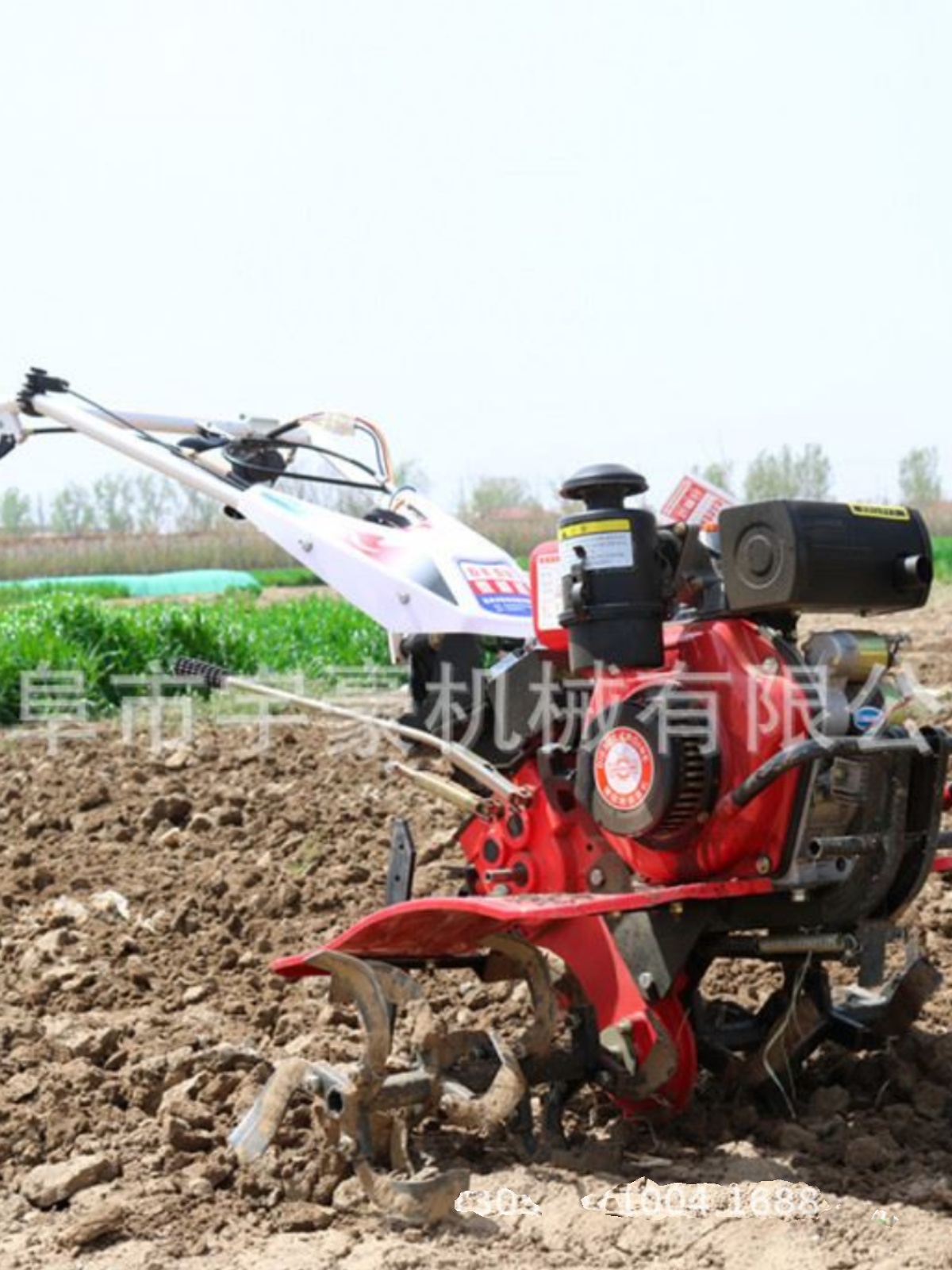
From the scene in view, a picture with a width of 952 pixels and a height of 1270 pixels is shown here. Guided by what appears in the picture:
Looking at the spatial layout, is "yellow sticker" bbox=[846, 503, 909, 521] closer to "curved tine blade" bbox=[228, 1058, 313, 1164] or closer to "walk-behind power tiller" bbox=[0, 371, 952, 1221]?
"walk-behind power tiller" bbox=[0, 371, 952, 1221]

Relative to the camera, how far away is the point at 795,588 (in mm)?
3625

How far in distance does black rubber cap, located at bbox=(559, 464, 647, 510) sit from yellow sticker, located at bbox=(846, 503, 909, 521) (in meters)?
0.47

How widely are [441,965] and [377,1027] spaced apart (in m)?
0.41

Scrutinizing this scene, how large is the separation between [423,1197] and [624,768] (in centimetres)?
99

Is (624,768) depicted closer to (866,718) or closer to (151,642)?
(866,718)

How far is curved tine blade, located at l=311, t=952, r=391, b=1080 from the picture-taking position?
3791 mm

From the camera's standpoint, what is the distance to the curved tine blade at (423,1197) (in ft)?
11.8

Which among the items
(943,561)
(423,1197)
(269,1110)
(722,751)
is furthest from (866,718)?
(943,561)

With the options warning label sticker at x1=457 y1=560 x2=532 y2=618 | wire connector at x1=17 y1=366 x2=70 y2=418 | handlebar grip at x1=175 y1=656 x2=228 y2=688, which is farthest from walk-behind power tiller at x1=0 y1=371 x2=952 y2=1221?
wire connector at x1=17 y1=366 x2=70 y2=418

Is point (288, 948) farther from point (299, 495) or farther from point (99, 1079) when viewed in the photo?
point (299, 495)

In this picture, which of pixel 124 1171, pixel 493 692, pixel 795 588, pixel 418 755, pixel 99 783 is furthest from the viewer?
pixel 99 783

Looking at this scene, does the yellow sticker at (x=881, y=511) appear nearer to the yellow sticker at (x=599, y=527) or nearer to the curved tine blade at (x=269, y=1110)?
the yellow sticker at (x=599, y=527)

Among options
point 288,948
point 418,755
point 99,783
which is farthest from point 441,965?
point 99,783

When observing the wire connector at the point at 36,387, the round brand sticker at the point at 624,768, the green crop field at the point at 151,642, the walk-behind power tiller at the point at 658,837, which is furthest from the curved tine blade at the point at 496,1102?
the green crop field at the point at 151,642
